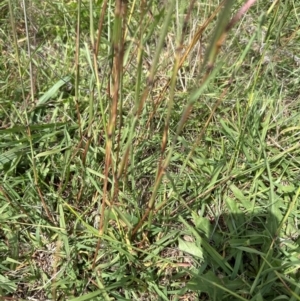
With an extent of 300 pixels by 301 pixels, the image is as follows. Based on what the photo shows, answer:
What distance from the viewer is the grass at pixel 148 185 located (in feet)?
3.66

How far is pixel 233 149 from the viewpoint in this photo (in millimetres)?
1402

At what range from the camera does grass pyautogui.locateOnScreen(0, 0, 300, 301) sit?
1.11 meters

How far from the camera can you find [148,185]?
4.32 ft

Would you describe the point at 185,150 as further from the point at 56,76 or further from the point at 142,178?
the point at 56,76

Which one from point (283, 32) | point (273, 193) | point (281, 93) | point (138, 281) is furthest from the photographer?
point (283, 32)

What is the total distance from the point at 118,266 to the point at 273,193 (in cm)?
53

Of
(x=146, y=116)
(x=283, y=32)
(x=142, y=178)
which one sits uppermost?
(x=283, y=32)

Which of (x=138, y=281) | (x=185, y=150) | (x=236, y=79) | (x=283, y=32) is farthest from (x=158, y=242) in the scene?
(x=283, y=32)

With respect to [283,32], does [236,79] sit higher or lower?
lower

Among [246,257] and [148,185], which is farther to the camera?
[148,185]

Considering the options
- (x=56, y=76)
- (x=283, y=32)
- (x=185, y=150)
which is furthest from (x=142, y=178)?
(x=283, y=32)

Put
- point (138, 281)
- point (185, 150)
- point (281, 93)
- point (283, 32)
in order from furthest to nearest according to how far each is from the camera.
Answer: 1. point (283, 32)
2. point (281, 93)
3. point (185, 150)
4. point (138, 281)

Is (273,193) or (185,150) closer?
(273,193)

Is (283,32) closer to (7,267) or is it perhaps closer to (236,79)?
(236,79)
